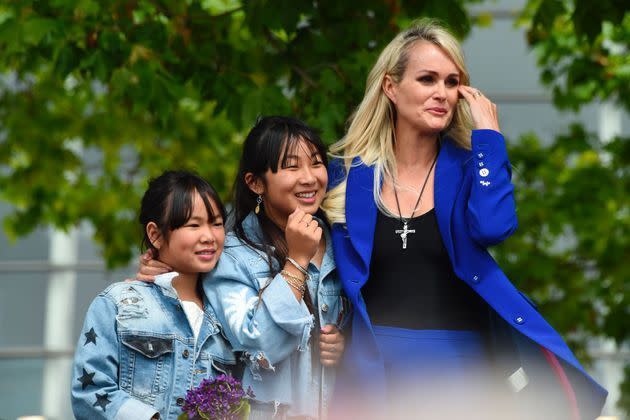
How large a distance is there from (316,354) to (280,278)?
1.00ft

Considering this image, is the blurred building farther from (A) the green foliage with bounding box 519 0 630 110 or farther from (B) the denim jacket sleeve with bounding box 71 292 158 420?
(B) the denim jacket sleeve with bounding box 71 292 158 420

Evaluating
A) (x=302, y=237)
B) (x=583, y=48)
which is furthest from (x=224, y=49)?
(x=583, y=48)

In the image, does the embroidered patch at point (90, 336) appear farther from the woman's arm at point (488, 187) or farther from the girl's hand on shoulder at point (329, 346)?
the woman's arm at point (488, 187)

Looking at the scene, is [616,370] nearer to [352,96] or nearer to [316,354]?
[352,96]

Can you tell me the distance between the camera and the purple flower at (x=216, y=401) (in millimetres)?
2914

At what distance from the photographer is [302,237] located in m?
3.26

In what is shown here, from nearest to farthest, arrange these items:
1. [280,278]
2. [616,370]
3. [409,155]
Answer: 1. [280,278]
2. [409,155]
3. [616,370]

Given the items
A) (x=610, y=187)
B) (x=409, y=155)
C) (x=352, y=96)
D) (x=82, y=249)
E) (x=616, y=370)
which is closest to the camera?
(x=409, y=155)

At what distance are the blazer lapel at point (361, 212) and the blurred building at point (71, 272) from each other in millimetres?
10248

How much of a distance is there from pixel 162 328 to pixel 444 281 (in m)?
0.83

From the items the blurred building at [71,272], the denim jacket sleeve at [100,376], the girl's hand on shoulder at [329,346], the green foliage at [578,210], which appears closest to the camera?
the denim jacket sleeve at [100,376]

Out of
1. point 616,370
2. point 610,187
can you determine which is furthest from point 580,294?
point 616,370

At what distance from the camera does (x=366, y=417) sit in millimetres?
3375

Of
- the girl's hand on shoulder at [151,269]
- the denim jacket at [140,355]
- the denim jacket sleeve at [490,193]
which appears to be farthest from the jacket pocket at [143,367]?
the denim jacket sleeve at [490,193]
